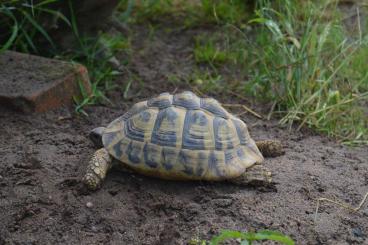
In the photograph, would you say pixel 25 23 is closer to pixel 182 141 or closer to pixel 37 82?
pixel 37 82

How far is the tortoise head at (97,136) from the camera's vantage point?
10.6 ft

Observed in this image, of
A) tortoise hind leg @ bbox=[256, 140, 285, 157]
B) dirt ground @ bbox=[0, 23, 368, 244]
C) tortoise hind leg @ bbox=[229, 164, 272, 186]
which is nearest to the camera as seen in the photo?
dirt ground @ bbox=[0, 23, 368, 244]

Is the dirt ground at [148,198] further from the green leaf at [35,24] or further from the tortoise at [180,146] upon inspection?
the green leaf at [35,24]

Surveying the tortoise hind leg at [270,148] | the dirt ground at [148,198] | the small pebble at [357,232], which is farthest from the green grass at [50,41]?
the small pebble at [357,232]

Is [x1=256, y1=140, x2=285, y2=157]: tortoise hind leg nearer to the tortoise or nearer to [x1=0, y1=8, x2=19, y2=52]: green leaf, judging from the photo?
the tortoise

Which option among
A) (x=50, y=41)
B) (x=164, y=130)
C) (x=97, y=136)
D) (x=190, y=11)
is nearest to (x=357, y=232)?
(x=164, y=130)

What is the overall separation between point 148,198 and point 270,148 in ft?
2.73

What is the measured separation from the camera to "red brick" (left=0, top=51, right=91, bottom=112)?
3.70 m

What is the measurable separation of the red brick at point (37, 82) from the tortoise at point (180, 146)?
2.53 feet

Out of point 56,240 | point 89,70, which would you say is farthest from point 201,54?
point 56,240

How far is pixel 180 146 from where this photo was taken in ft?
9.71

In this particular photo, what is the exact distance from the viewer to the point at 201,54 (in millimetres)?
5000

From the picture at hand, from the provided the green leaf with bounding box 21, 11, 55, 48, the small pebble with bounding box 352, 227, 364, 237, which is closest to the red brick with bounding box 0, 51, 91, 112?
the green leaf with bounding box 21, 11, 55, 48

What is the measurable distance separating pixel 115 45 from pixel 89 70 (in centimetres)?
52
